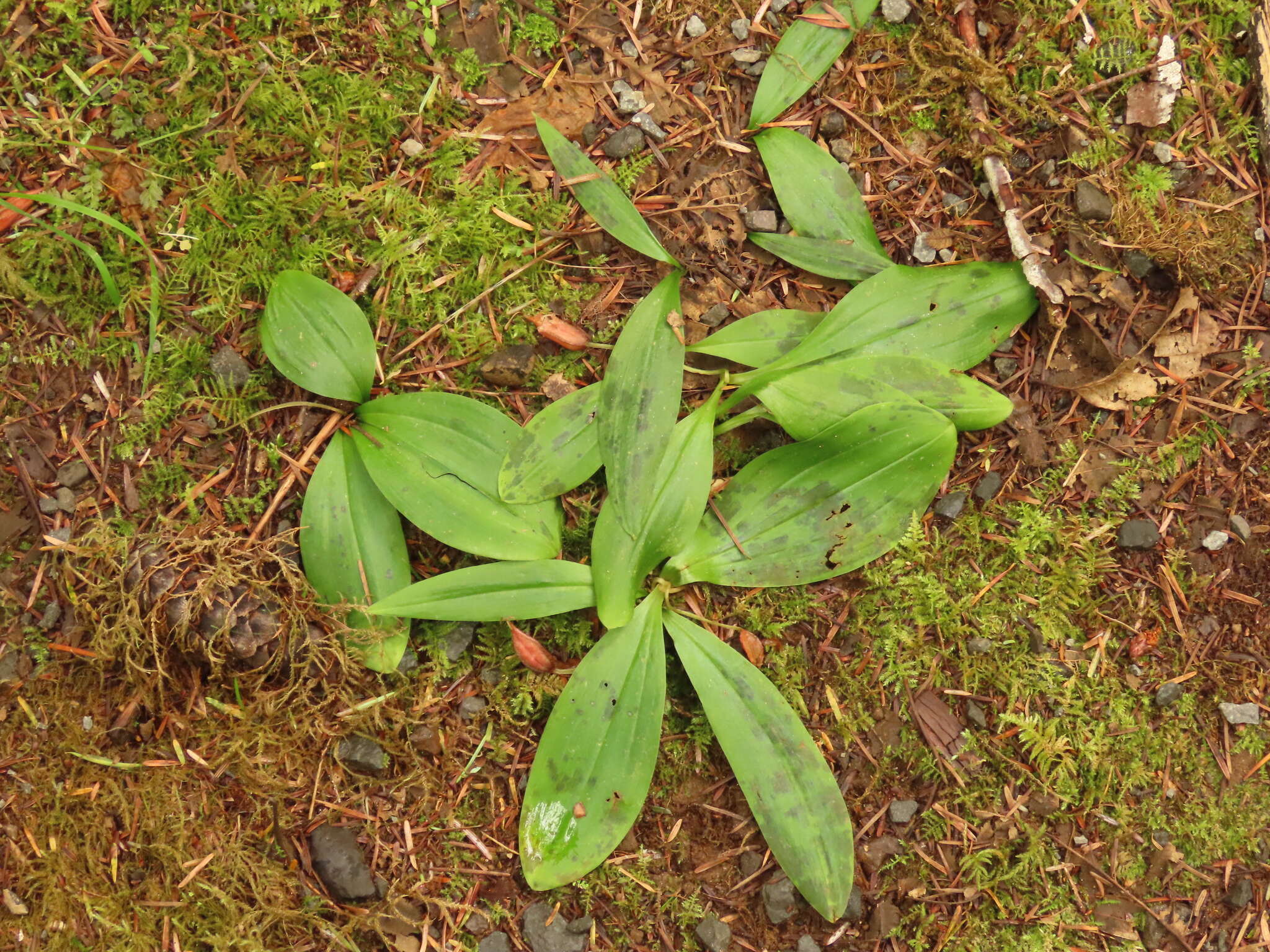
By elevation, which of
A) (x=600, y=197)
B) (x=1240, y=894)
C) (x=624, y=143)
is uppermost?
(x=624, y=143)

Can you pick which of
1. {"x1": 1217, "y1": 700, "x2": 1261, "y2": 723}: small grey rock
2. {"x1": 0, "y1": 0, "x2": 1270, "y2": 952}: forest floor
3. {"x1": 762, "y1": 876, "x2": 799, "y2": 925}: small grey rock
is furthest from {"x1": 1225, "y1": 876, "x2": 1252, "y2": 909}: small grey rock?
{"x1": 762, "y1": 876, "x2": 799, "y2": 925}: small grey rock

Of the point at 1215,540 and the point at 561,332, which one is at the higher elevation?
the point at 561,332

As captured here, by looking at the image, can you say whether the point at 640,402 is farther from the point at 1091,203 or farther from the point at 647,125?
the point at 1091,203

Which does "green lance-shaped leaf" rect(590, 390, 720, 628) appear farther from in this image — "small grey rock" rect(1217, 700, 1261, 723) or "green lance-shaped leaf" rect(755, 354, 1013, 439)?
"small grey rock" rect(1217, 700, 1261, 723)

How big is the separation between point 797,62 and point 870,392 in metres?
1.05

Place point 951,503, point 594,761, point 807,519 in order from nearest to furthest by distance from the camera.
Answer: point 594,761 < point 807,519 < point 951,503

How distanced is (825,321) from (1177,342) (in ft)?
3.59


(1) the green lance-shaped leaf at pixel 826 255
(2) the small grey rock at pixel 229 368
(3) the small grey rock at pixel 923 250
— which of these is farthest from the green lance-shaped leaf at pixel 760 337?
(2) the small grey rock at pixel 229 368

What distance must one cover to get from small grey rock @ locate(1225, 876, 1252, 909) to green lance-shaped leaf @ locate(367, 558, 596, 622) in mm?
2046

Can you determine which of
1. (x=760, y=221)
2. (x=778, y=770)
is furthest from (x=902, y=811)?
(x=760, y=221)

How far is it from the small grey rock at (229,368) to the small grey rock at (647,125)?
4.49 ft

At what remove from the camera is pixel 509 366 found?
2619 millimetres

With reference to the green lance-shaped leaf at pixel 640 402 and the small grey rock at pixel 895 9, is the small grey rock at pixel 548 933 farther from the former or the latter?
the small grey rock at pixel 895 9

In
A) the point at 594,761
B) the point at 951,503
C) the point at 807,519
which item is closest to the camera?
the point at 594,761
